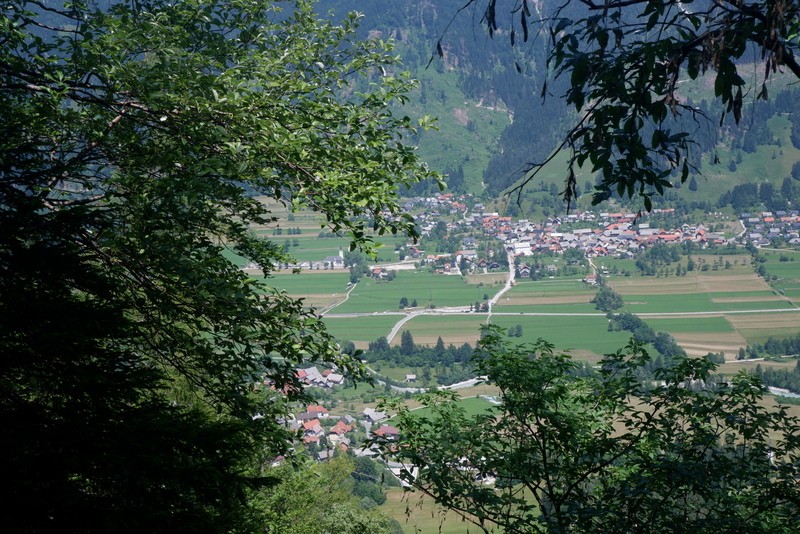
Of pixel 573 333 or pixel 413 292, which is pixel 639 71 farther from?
pixel 413 292

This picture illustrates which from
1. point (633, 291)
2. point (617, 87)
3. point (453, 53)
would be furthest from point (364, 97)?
point (453, 53)

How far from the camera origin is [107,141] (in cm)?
600

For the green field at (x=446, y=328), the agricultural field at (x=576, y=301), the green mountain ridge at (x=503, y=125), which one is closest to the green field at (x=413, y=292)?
the agricultural field at (x=576, y=301)

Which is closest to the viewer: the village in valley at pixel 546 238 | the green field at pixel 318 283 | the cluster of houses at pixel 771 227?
the green field at pixel 318 283

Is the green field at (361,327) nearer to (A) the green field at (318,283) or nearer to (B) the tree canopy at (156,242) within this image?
(A) the green field at (318,283)

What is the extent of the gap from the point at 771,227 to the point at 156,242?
12286 cm

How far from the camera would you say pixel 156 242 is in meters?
5.36

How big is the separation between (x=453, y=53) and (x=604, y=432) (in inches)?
7784

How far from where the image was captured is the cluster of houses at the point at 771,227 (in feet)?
350

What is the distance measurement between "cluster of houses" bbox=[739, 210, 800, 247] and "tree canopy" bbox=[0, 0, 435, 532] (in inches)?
4419

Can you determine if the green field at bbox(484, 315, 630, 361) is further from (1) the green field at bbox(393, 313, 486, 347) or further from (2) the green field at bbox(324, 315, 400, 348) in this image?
(2) the green field at bbox(324, 315, 400, 348)

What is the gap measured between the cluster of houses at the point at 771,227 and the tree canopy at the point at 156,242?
112m

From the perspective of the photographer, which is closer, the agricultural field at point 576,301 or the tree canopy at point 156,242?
the tree canopy at point 156,242

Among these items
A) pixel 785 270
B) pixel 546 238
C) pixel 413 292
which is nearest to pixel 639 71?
pixel 413 292
